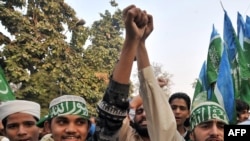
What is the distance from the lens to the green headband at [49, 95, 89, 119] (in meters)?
2.45

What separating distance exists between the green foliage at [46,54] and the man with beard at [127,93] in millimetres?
10427

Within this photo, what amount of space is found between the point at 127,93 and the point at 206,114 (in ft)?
3.32

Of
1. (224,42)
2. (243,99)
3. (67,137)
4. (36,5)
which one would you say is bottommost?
(67,137)

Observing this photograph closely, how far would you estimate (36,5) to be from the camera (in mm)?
15805

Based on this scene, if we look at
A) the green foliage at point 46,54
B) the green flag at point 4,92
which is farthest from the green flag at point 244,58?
the green foliage at point 46,54

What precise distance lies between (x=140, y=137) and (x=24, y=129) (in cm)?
82

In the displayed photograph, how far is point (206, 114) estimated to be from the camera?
2840mm

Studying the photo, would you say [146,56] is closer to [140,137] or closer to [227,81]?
[140,137]

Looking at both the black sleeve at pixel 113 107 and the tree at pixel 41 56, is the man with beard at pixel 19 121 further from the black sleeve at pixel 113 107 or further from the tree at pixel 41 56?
the tree at pixel 41 56

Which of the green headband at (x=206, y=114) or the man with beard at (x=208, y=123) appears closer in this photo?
the man with beard at (x=208, y=123)

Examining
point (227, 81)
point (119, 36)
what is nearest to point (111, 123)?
point (227, 81)

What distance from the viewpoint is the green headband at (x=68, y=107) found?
2.45 metres

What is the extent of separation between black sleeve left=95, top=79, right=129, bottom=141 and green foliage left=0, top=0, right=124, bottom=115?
10570mm

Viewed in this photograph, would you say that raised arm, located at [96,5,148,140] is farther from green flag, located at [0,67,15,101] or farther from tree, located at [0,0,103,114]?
tree, located at [0,0,103,114]
